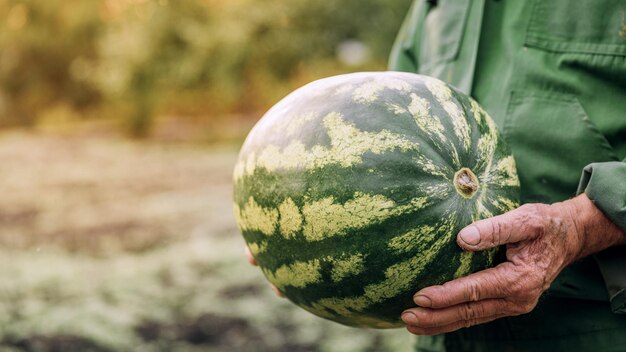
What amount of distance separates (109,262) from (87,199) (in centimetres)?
276

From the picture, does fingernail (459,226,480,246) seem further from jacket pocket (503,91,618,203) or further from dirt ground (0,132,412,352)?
dirt ground (0,132,412,352)

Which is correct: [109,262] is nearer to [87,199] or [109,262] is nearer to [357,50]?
[87,199]

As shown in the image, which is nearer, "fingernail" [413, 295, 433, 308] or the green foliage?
"fingernail" [413, 295, 433, 308]

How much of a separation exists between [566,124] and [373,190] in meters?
0.52

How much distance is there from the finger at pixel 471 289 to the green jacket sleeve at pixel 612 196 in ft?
0.80

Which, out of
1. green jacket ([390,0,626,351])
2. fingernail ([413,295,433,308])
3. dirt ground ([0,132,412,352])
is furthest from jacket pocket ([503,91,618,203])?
dirt ground ([0,132,412,352])

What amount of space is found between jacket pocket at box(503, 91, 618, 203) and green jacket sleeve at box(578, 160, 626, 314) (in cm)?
10

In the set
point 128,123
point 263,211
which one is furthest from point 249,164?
point 128,123

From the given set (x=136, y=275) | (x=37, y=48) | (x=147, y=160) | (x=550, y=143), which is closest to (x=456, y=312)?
(x=550, y=143)

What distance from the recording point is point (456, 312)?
1.42m

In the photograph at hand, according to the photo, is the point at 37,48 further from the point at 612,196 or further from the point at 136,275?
the point at 612,196

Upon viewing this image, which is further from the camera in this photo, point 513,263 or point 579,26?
point 579,26

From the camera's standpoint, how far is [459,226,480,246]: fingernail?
1352 mm

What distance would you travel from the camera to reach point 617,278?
1515mm
